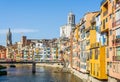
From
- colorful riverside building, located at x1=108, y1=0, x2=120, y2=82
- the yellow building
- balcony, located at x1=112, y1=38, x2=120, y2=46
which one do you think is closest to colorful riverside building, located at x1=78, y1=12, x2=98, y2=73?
the yellow building

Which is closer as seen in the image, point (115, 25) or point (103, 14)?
point (115, 25)

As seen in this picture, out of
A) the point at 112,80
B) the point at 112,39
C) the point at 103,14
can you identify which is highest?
the point at 103,14

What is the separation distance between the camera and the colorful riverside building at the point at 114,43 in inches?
2680

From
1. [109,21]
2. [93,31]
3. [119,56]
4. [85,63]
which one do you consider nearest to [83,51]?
[85,63]

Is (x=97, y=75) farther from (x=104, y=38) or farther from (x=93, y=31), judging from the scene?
(x=93, y=31)

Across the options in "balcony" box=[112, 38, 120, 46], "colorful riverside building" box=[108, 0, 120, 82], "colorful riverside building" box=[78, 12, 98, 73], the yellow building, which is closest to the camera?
"balcony" box=[112, 38, 120, 46]

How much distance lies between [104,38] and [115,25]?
10389 mm

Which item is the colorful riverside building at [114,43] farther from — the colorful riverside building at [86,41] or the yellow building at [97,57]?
the colorful riverside building at [86,41]

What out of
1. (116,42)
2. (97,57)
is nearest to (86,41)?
(97,57)

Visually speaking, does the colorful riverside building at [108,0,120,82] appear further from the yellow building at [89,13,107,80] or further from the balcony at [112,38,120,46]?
the yellow building at [89,13,107,80]

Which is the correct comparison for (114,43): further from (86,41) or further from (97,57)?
(86,41)

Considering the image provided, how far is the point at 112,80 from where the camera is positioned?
72.5 m

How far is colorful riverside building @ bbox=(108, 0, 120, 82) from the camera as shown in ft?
223

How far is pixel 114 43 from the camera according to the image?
70.6m
